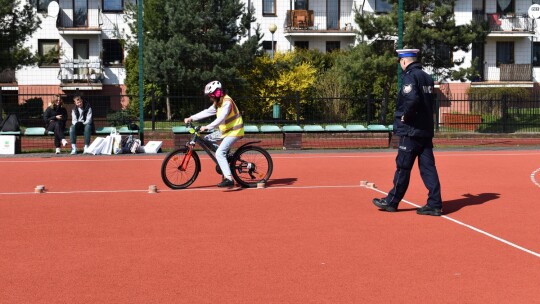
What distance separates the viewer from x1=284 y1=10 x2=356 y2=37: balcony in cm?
4462

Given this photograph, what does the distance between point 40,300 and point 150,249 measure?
6.36 ft

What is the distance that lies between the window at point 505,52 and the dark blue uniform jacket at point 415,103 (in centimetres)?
3992

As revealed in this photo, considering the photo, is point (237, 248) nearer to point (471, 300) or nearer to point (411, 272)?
point (411, 272)

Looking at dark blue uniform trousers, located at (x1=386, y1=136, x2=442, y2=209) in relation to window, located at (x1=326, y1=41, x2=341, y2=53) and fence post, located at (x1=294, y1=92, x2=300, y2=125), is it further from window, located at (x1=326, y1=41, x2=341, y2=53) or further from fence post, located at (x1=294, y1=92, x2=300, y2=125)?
window, located at (x1=326, y1=41, x2=341, y2=53)

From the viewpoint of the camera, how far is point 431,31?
30391 millimetres

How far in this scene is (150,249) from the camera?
7570 mm

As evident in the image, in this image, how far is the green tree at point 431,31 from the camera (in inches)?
1201

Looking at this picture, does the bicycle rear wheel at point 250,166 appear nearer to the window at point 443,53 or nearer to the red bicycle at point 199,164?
the red bicycle at point 199,164

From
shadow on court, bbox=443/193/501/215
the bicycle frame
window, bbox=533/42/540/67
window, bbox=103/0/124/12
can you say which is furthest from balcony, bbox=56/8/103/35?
shadow on court, bbox=443/193/501/215

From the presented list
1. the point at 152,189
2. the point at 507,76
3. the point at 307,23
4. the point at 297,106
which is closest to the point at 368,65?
the point at 297,106

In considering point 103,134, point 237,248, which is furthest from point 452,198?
point 103,134

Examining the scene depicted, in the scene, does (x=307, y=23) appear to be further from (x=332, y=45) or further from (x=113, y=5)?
(x=113, y=5)

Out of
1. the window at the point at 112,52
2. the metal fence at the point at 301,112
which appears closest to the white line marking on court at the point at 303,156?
the metal fence at the point at 301,112

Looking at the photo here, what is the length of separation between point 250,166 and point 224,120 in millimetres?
953
